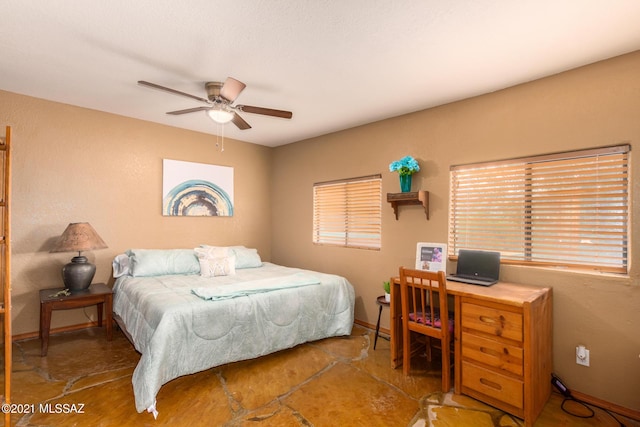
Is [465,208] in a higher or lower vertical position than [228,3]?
lower

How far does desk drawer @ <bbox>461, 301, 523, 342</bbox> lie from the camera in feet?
6.66

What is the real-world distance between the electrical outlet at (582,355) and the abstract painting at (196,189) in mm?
4002

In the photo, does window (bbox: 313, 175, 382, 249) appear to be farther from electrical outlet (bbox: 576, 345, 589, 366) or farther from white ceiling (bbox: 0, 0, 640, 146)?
electrical outlet (bbox: 576, 345, 589, 366)

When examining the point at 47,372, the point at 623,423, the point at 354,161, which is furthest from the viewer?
the point at 354,161

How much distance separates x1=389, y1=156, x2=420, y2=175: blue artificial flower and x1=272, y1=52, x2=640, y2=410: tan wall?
13 centimetres

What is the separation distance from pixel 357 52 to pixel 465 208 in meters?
1.70

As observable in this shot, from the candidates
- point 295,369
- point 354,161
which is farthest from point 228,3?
point 295,369

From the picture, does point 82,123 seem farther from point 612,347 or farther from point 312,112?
point 612,347

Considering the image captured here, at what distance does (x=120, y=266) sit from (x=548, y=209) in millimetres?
4120

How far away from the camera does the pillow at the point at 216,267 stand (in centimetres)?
354

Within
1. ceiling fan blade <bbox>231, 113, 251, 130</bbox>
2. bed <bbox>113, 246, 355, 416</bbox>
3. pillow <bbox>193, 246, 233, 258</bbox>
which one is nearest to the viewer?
bed <bbox>113, 246, 355, 416</bbox>

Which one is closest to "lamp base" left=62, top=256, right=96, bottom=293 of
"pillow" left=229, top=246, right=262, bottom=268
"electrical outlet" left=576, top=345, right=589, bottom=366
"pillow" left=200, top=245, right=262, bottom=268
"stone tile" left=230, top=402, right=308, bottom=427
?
"pillow" left=200, top=245, right=262, bottom=268

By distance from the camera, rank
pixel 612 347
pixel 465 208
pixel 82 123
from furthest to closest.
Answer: pixel 82 123, pixel 465 208, pixel 612 347

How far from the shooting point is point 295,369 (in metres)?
2.68
